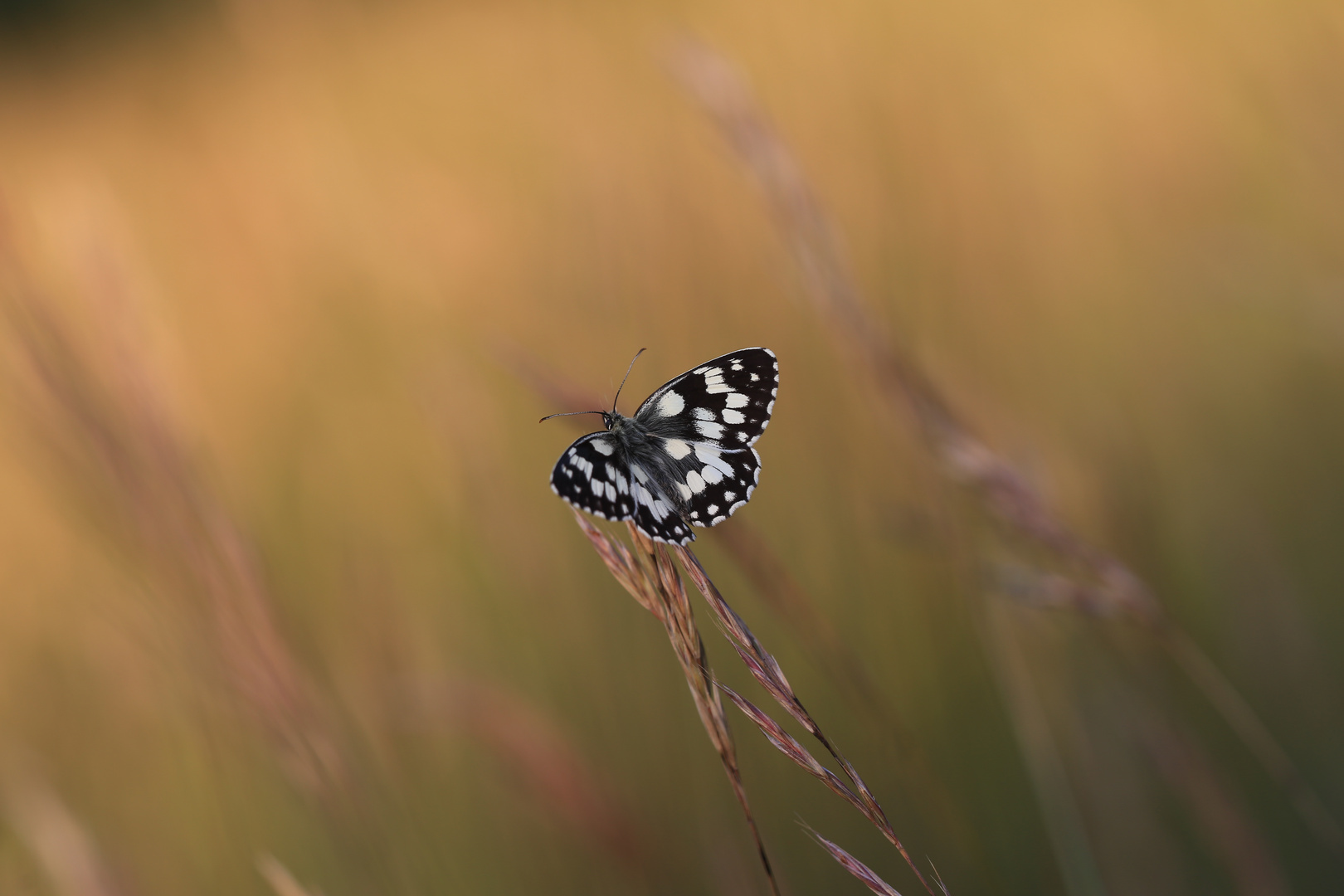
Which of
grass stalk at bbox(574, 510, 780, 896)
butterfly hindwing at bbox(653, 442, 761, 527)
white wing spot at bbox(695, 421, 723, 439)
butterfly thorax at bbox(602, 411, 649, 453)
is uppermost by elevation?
butterfly thorax at bbox(602, 411, 649, 453)

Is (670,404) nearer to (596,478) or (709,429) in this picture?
(709,429)

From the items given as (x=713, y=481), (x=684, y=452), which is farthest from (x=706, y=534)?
(x=684, y=452)

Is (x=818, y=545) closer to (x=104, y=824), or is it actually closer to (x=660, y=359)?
(x=660, y=359)

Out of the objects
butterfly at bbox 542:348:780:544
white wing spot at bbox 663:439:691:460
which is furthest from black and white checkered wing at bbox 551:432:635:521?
white wing spot at bbox 663:439:691:460

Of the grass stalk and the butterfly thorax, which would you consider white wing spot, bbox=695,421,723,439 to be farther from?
the grass stalk

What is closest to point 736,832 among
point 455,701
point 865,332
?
point 455,701

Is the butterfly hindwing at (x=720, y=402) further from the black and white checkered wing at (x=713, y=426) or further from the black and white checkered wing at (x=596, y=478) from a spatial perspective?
the black and white checkered wing at (x=596, y=478)
